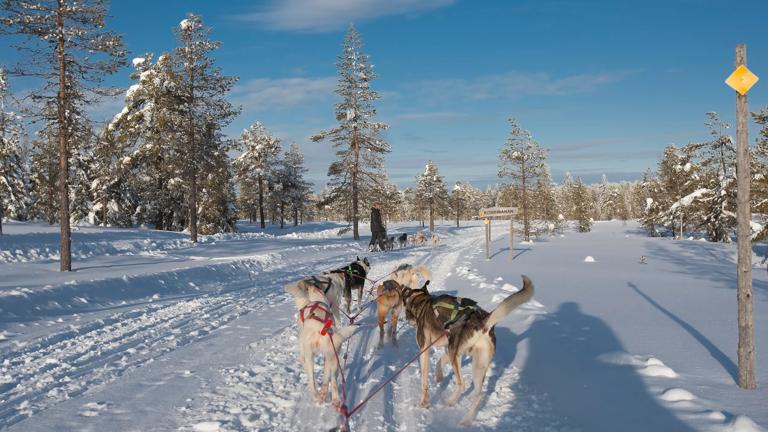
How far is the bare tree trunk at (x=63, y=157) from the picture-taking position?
13508 millimetres

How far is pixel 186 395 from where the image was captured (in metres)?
5.12

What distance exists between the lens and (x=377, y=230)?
1005 inches

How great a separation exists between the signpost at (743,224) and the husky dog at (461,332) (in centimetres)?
257

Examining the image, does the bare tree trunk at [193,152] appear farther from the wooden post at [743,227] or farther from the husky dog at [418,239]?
the wooden post at [743,227]

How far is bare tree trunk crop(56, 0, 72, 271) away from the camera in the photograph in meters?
13.5

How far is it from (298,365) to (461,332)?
8.81ft

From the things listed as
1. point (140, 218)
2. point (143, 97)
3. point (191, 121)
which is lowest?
point (140, 218)

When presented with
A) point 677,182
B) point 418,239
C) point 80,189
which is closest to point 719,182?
point 677,182

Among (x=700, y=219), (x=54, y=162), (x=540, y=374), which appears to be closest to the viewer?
(x=540, y=374)

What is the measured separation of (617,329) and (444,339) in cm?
416

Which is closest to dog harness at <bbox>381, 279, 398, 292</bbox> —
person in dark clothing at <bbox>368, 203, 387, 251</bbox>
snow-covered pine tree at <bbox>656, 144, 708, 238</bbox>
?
person in dark clothing at <bbox>368, 203, 387, 251</bbox>

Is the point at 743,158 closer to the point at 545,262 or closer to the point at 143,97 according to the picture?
the point at 545,262

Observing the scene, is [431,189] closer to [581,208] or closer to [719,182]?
[581,208]

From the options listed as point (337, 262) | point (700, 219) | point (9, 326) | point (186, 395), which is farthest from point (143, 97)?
point (700, 219)
